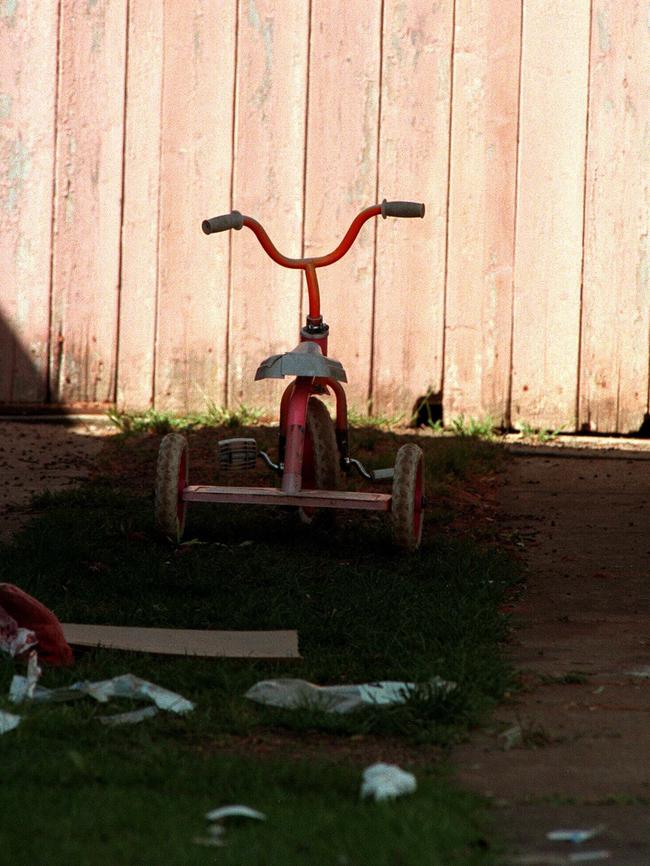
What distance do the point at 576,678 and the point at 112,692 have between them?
1.07 m

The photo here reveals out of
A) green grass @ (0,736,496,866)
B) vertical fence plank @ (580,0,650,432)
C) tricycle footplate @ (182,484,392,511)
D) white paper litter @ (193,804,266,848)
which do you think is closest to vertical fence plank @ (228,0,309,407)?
vertical fence plank @ (580,0,650,432)

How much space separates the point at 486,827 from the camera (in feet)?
7.43

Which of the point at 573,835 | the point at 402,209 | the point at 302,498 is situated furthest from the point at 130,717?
the point at 402,209

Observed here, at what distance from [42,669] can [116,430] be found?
11.9 ft

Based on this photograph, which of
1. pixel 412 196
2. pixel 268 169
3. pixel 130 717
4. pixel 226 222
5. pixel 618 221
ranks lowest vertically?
pixel 130 717

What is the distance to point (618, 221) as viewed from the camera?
6.73m

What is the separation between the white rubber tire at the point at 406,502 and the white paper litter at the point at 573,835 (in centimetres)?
217

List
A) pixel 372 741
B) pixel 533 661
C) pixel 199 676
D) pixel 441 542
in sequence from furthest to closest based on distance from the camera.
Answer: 1. pixel 441 542
2. pixel 533 661
3. pixel 199 676
4. pixel 372 741

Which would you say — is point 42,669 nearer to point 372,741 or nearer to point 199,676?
point 199,676

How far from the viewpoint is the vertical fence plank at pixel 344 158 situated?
22.3 feet

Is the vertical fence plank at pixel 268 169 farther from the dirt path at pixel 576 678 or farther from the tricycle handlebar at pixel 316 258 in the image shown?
the tricycle handlebar at pixel 316 258

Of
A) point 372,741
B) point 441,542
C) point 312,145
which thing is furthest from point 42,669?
point 312,145

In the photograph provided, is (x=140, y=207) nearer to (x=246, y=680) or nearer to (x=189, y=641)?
(x=189, y=641)

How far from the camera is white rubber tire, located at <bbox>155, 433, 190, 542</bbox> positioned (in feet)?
14.7
